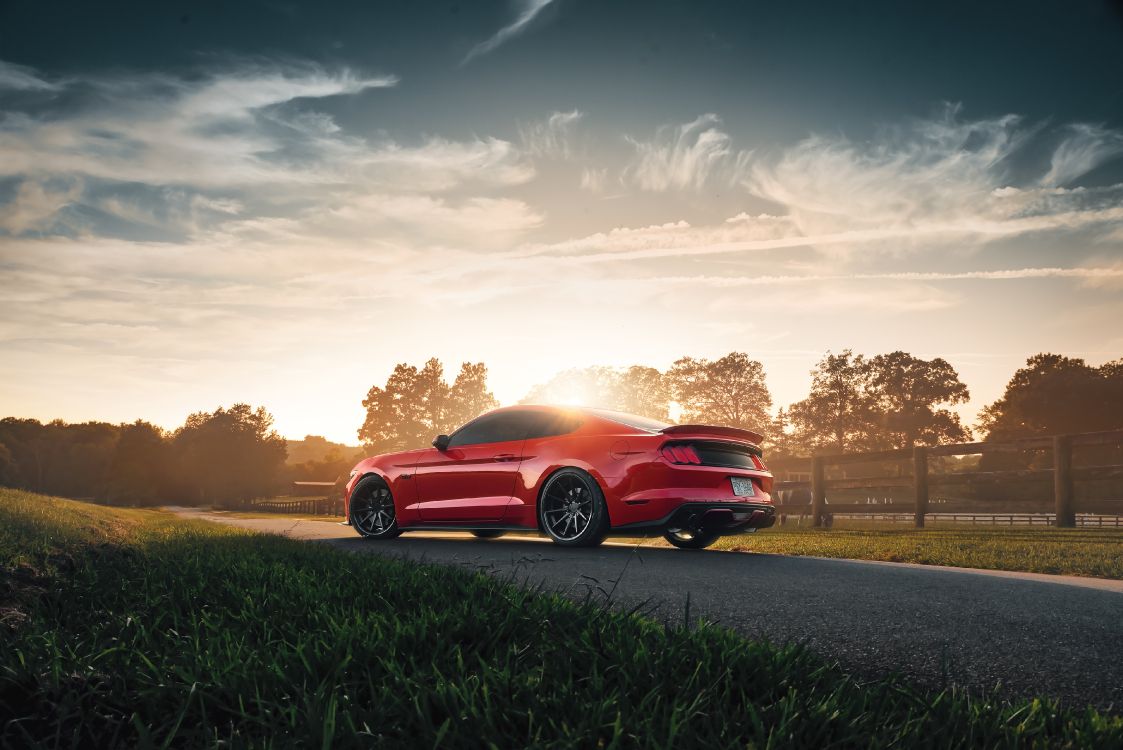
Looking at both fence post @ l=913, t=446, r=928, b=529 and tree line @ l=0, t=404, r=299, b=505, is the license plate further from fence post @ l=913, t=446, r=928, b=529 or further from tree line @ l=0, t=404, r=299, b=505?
tree line @ l=0, t=404, r=299, b=505

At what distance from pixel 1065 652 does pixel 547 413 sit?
5.48 meters

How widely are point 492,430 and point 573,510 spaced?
61.1 inches

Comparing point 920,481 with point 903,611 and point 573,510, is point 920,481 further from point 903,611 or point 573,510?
point 903,611

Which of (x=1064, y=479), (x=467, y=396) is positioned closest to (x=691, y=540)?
(x=1064, y=479)

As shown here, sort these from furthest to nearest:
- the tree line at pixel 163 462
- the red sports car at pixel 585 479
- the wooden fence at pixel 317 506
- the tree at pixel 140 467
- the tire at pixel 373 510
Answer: the tree line at pixel 163 462 < the tree at pixel 140 467 < the wooden fence at pixel 317 506 < the tire at pixel 373 510 < the red sports car at pixel 585 479

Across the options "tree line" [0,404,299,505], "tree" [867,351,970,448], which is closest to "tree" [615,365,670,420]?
"tree" [867,351,970,448]

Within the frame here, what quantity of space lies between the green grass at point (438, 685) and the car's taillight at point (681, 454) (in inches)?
138

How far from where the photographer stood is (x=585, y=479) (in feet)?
24.4

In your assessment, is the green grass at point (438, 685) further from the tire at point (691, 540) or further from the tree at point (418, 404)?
the tree at point (418, 404)

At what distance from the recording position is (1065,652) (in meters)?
3.33

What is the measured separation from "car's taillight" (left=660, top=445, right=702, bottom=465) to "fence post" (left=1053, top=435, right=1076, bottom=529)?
7.96 m

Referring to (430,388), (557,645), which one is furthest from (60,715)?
(430,388)

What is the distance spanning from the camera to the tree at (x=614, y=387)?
53.7 metres

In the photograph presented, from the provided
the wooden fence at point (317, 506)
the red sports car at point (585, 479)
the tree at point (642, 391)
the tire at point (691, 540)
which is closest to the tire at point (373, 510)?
the red sports car at point (585, 479)
